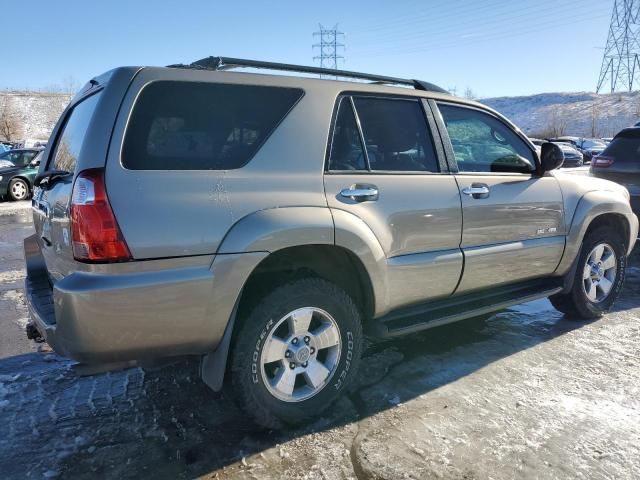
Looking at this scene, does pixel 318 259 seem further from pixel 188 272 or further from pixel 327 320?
pixel 188 272

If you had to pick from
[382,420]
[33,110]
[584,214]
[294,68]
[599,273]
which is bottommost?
[382,420]

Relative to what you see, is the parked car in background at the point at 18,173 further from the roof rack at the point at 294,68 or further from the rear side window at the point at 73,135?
the roof rack at the point at 294,68

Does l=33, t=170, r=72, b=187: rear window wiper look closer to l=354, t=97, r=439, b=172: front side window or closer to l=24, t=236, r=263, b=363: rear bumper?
l=24, t=236, r=263, b=363: rear bumper

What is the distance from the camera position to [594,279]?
466cm

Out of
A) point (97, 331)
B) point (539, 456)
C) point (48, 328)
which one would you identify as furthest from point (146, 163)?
point (539, 456)

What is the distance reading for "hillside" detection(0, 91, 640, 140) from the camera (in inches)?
2574

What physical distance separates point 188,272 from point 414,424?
1.57 metres

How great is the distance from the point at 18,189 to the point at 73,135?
1482cm

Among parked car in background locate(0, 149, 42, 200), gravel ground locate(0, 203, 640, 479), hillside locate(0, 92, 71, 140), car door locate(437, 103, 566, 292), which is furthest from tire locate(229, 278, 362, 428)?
hillside locate(0, 92, 71, 140)

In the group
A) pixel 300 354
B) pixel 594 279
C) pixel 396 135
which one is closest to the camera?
pixel 300 354

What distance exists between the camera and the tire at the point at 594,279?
177 inches

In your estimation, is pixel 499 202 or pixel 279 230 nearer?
pixel 279 230

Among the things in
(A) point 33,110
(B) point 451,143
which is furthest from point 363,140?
(A) point 33,110

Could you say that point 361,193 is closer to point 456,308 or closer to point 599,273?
point 456,308
